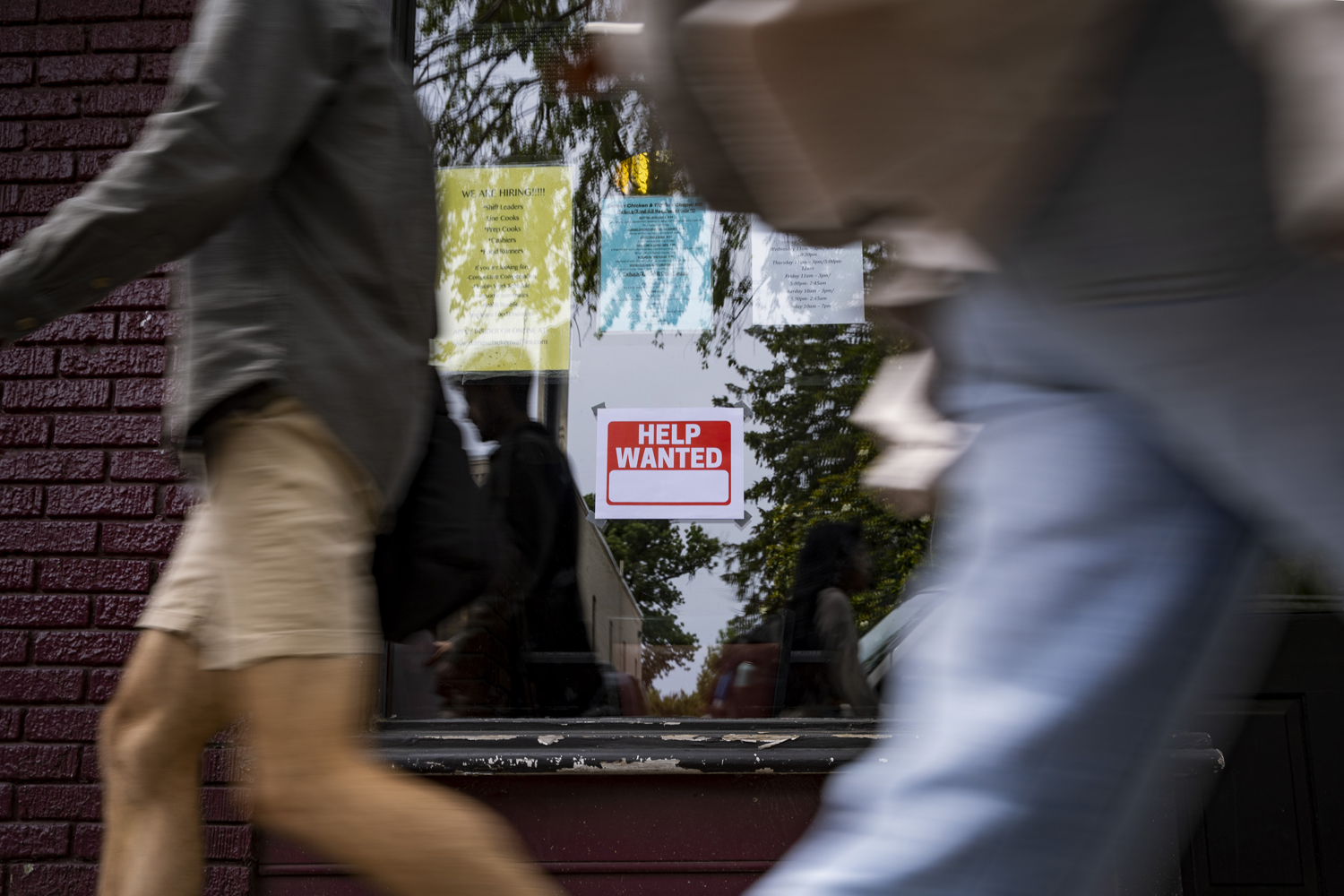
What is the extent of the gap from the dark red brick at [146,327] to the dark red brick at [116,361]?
0.08ft

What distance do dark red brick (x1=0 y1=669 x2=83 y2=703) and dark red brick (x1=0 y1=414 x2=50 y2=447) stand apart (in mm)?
629

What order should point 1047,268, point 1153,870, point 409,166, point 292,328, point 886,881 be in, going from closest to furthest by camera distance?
point 886,881 < point 1047,268 < point 292,328 < point 409,166 < point 1153,870

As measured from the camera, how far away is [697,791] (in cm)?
318

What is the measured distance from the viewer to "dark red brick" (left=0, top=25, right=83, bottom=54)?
11.8ft

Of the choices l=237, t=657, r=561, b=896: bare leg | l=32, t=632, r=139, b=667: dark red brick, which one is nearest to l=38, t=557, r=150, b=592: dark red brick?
l=32, t=632, r=139, b=667: dark red brick

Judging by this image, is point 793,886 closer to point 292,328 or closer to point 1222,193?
point 1222,193

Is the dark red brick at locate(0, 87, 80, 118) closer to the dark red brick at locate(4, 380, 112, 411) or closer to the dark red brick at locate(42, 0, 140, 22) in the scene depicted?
the dark red brick at locate(42, 0, 140, 22)

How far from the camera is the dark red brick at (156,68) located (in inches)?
139

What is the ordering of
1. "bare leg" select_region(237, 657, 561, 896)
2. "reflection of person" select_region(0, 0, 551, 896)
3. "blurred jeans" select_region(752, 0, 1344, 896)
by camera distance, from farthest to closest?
1. "reflection of person" select_region(0, 0, 551, 896)
2. "bare leg" select_region(237, 657, 561, 896)
3. "blurred jeans" select_region(752, 0, 1344, 896)

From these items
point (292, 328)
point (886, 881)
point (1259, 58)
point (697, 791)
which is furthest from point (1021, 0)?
point (697, 791)

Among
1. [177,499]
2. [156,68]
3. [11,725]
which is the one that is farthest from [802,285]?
[11,725]

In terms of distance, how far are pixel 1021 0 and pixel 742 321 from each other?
8.62 feet

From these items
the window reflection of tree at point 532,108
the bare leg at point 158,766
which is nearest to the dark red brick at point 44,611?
the window reflection of tree at point 532,108

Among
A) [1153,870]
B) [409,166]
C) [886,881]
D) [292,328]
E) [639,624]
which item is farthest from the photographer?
[639,624]
